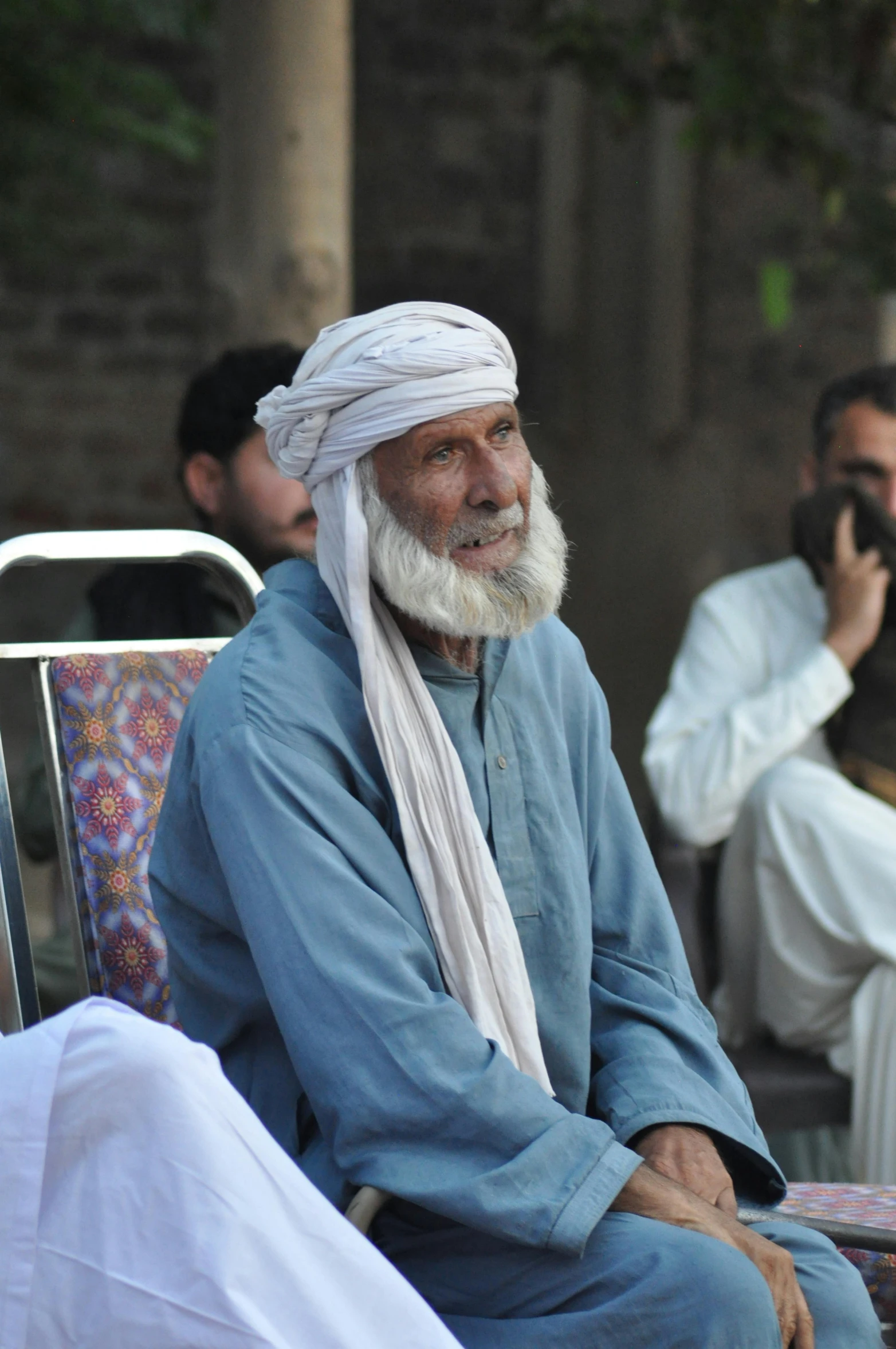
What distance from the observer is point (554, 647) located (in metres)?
2.42

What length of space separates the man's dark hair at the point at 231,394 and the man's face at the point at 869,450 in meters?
1.36

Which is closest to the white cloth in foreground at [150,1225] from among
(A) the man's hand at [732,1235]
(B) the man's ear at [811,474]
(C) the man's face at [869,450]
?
(A) the man's hand at [732,1235]

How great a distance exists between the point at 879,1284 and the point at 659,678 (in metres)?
5.42

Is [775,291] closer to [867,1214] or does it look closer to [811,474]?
[811,474]

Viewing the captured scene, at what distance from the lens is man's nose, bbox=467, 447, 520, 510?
7.26 ft

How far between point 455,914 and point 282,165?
226cm

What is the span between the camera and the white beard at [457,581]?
2.16 m

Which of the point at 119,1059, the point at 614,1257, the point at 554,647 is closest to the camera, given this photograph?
the point at 119,1059

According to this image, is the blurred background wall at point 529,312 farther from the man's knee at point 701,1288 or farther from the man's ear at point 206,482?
the man's knee at point 701,1288

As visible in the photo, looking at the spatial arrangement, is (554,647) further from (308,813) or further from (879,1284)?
(879,1284)

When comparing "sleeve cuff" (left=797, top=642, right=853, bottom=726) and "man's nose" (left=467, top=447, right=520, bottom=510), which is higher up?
"man's nose" (left=467, top=447, right=520, bottom=510)

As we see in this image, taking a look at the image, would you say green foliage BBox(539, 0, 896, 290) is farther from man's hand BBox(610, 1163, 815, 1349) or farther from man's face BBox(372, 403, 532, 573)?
man's hand BBox(610, 1163, 815, 1349)

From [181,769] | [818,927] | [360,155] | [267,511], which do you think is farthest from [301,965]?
[360,155]

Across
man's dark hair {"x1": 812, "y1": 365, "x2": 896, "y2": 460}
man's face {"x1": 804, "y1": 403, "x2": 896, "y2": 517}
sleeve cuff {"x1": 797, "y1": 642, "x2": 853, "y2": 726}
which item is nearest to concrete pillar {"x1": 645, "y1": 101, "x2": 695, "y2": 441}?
man's dark hair {"x1": 812, "y1": 365, "x2": 896, "y2": 460}
